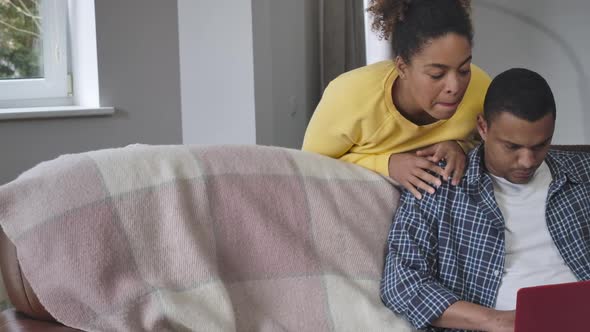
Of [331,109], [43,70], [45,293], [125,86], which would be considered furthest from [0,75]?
[45,293]

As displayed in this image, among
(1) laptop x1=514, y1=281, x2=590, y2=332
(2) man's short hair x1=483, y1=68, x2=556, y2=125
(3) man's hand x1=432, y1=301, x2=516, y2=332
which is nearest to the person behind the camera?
Result: (1) laptop x1=514, y1=281, x2=590, y2=332

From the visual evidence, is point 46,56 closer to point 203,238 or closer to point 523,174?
point 203,238

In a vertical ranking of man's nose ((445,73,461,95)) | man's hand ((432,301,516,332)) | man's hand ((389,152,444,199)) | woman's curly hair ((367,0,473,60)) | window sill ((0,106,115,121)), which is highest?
woman's curly hair ((367,0,473,60))

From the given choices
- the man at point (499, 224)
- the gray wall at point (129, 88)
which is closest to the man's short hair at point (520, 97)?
the man at point (499, 224)

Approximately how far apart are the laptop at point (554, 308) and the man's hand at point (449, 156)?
0.57 m

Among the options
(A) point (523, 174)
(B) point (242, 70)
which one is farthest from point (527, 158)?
(B) point (242, 70)

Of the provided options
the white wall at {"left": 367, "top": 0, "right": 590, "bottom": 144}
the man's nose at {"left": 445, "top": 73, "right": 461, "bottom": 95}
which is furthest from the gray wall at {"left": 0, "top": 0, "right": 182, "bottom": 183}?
the man's nose at {"left": 445, "top": 73, "right": 461, "bottom": 95}

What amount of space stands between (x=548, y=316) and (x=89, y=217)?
0.81 metres

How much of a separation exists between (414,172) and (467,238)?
0.60 ft

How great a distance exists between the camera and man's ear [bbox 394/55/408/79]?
71.3 inches

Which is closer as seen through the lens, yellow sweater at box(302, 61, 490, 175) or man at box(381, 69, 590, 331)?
man at box(381, 69, 590, 331)

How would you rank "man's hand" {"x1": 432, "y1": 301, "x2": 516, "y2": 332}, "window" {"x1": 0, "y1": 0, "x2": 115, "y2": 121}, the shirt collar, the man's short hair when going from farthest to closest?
"window" {"x1": 0, "y1": 0, "x2": 115, "y2": 121} → the shirt collar → the man's short hair → "man's hand" {"x1": 432, "y1": 301, "x2": 516, "y2": 332}

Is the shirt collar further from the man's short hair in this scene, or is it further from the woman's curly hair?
the woman's curly hair

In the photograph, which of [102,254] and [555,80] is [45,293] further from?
[555,80]
